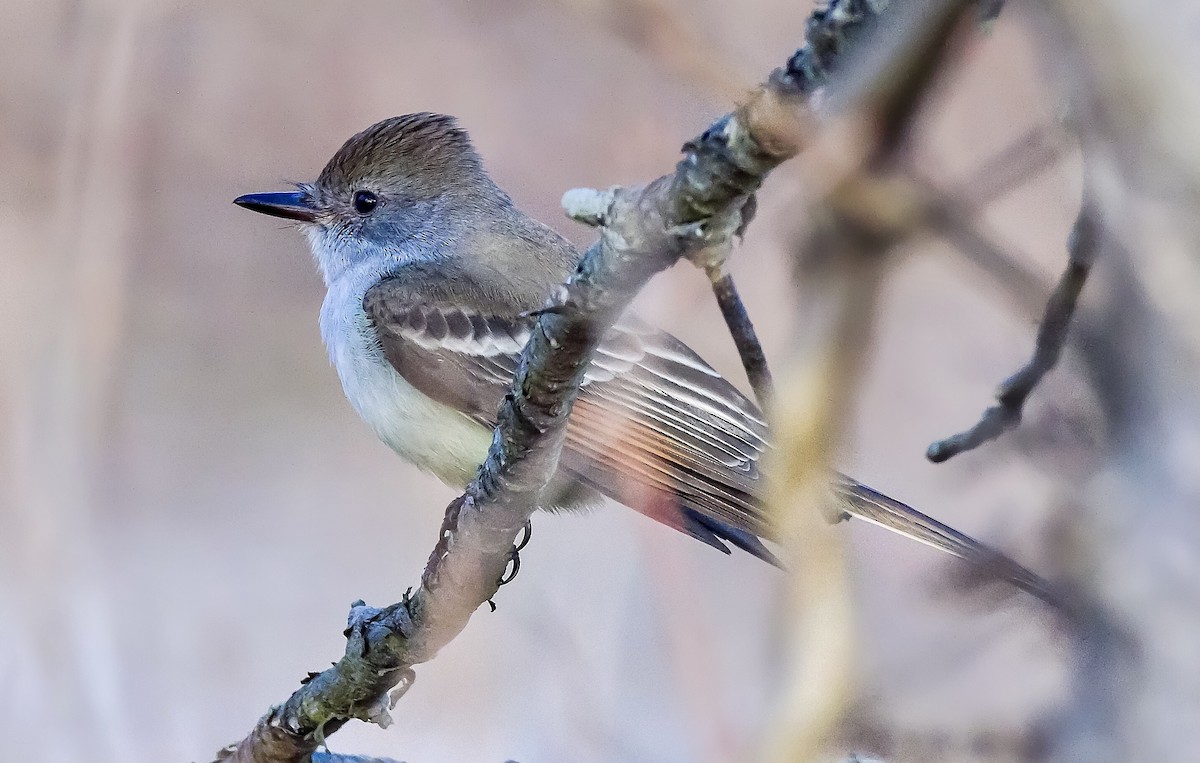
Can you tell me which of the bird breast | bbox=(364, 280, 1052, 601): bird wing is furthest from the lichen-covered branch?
the bird breast

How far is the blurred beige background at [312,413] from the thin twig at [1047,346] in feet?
0.19

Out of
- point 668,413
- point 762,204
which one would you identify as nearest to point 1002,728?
point 762,204

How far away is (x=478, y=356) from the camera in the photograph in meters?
3.45

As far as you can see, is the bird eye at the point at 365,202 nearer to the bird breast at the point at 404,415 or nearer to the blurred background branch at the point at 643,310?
the bird breast at the point at 404,415

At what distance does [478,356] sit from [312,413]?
10.1ft

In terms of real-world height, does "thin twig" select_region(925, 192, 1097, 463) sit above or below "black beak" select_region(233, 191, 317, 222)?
below

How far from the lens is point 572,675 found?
3479mm

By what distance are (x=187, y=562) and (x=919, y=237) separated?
17.2 feet

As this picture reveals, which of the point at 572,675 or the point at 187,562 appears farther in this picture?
the point at 187,562

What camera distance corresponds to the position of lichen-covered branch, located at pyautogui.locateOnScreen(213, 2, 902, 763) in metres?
1.25

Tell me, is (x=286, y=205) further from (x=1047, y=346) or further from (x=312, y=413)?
(x=1047, y=346)

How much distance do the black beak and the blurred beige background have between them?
40cm

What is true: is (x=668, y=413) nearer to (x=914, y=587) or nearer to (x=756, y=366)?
(x=914, y=587)

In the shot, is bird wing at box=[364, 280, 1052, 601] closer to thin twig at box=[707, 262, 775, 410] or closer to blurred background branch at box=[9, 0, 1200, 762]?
blurred background branch at box=[9, 0, 1200, 762]
